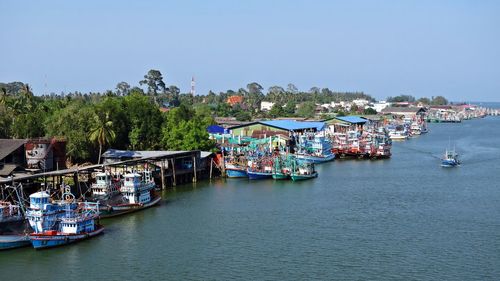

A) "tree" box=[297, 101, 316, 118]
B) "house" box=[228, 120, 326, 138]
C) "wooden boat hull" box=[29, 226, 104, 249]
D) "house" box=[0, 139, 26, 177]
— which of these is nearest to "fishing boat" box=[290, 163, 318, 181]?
"house" box=[228, 120, 326, 138]

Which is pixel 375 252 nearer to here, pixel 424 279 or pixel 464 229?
pixel 424 279

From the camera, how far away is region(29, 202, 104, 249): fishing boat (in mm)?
34781

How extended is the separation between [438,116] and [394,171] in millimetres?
136907

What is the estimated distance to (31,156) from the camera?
51438 millimetres

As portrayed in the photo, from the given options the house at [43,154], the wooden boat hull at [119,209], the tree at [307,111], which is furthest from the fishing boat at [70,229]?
the tree at [307,111]

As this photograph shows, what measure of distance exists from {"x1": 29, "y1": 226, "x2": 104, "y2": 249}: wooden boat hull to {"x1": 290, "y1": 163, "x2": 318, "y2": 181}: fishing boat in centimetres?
2816

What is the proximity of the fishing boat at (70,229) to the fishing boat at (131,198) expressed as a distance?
15.9 feet

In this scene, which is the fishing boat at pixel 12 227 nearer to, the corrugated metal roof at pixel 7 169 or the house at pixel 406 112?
the corrugated metal roof at pixel 7 169

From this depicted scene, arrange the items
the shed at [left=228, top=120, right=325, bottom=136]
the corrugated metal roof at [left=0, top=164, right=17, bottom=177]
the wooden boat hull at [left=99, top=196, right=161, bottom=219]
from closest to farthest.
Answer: the wooden boat hull at [left=99, top=196, right=161, bottom=219], the corrugated metal roof at [left=0, top=164, right=17, bottom=177], the shed at [left=228, top=120, right=325, bottom=136]

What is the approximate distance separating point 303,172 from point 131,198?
73.1ft

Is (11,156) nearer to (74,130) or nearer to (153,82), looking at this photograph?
(74,130)

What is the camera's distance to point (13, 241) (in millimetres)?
34531

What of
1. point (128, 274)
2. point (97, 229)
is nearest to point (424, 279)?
point (128, 274)

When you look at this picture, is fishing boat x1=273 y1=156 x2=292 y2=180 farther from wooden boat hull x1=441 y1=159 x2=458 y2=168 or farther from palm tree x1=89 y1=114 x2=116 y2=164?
wooden boat hull x1=441 y1=159 x2=458 y2=168
